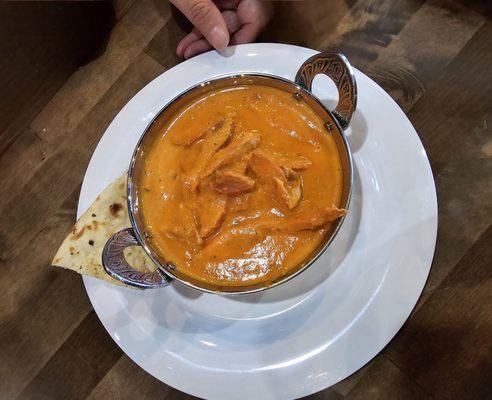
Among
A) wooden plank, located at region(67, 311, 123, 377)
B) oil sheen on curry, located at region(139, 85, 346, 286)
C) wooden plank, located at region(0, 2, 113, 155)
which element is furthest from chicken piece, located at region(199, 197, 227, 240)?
wooden plank, located at region(0, 2, 113, 155)

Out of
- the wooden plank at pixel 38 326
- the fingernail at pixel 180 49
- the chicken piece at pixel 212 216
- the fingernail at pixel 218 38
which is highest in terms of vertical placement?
the fingernail at pixel 218 38

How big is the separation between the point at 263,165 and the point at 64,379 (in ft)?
4.77

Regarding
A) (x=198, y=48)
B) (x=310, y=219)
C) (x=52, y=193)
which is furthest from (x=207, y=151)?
(x=52, y=193)

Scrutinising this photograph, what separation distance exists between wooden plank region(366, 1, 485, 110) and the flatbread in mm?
1317

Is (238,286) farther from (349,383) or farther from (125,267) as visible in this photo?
(349,383)

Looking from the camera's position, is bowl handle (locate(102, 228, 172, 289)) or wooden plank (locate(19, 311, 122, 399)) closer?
bowl handle (locate(102, 228, 172, 289))

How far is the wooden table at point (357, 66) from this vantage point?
209cm

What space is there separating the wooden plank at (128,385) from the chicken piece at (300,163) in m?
1.20

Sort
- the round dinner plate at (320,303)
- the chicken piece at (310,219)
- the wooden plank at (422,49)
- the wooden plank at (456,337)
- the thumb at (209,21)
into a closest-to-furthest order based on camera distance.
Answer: the chicken piece at (310,219), the round dinner plate at (320,303), the wooden plank at (456,337), the thumb at (209,21), the wooden plank at (422,49)

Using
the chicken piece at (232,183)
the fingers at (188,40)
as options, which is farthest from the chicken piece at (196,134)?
the fingers at (188,40)

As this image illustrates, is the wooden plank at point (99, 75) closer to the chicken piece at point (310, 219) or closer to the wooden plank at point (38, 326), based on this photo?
the wooden plank at point (38, 326)

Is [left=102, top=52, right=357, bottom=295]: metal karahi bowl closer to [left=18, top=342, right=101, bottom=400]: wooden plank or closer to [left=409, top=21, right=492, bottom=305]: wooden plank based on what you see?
[left=409, top=21, right=492, bottom=305]: wooden plank

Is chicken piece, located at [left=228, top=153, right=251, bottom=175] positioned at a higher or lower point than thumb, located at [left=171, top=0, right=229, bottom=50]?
lower

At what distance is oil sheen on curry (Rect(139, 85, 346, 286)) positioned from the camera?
183cm
